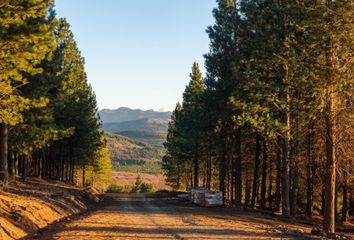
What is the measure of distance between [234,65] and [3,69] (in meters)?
17.6

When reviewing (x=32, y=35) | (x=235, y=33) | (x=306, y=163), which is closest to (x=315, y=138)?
(x=306, y=163)

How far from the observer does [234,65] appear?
2969cm

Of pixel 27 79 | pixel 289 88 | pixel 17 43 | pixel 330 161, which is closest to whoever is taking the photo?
pixel 17 43

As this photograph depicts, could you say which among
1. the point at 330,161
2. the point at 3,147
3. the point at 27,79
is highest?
the point at 27,79

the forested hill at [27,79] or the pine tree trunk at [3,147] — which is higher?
the forested hill at [27,79]

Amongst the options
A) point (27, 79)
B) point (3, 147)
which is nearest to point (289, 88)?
point (27, 79)

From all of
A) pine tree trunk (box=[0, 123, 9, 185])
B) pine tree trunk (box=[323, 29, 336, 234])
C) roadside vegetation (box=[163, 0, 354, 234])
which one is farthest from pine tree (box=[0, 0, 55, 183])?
pine tree trunk (box=[323, 29, 336, 234])

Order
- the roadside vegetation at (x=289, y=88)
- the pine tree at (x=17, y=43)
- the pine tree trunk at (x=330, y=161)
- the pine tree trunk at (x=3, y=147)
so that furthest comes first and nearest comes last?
1. the pine tree trunk at (x=3, y=147)
2. the pine tree trunk at (x=330, y=161)
3. the roadside vegetation at (x=289, y=88)
4. the pine tree at (x=17, y=43)

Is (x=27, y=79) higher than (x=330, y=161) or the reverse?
higher

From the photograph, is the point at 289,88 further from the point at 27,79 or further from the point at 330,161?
the point at 27,79

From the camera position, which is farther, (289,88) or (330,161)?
(289,88)

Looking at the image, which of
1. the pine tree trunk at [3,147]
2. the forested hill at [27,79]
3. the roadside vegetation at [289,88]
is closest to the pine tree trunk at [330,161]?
the roadside vegetation at [289,88]

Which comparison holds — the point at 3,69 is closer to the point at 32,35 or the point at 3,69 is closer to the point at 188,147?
the point at 32,35

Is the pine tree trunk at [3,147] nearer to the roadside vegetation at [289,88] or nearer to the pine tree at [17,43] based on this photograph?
the pine tree at [17,43]
